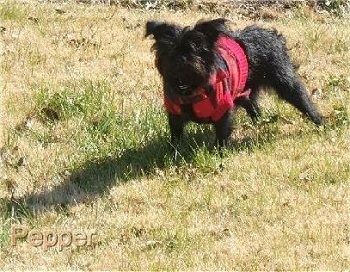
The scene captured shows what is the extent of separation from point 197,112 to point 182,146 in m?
0.45

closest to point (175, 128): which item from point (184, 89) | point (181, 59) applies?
point (184, 89)

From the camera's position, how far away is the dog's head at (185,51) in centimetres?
548

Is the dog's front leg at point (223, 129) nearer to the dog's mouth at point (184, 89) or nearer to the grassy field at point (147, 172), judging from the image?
the grassy field at point (147, 172)

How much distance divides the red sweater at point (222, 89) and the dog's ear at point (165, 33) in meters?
0.41

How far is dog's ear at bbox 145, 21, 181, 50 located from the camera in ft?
18.0

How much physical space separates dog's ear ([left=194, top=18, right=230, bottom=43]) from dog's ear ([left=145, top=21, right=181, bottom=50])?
17 cm

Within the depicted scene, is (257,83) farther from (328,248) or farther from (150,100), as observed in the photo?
(328,248)

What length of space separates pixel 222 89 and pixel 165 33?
0.74m

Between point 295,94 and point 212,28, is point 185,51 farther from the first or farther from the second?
point 295,94

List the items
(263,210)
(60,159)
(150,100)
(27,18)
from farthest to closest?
(27,18) → (150,100) → (60,159) → (263,210)

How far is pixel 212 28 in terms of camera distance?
18.2 ft

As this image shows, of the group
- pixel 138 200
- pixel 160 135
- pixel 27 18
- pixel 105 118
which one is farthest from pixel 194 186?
pixel 27 18

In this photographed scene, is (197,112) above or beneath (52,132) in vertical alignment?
above

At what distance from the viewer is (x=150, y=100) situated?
292 inches
